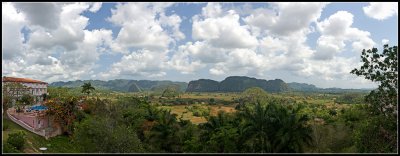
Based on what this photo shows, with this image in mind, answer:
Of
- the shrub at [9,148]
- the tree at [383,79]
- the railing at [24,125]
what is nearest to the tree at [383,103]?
the tree at [383,79]

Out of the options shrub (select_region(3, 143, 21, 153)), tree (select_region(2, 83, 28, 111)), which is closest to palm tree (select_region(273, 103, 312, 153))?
shrub (select_region(3, 143, 21, 153))

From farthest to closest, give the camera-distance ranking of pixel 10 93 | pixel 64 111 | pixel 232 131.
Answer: pixel 10 93 < pixel 64 111 < pixel 232 131

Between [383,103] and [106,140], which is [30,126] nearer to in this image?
[106,140]

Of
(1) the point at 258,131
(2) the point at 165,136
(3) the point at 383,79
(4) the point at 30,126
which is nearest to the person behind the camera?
(3) the point at 383,79

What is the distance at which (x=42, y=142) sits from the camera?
3125cm

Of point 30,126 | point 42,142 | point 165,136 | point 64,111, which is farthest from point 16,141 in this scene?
point 165,136

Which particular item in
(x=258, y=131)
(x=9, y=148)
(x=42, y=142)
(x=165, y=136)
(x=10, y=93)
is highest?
(x=10, y=93)

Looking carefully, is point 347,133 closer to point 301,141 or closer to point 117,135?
point 301,141

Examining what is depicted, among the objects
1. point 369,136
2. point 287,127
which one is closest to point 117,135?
point 287,127

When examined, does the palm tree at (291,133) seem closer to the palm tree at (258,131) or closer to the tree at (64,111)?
the palm tree at (258,131)

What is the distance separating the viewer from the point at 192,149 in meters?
30.8

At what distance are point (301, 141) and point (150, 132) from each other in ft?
44.2

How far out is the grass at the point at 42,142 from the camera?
28181mm

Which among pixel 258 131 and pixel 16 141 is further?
pixel 258 131
